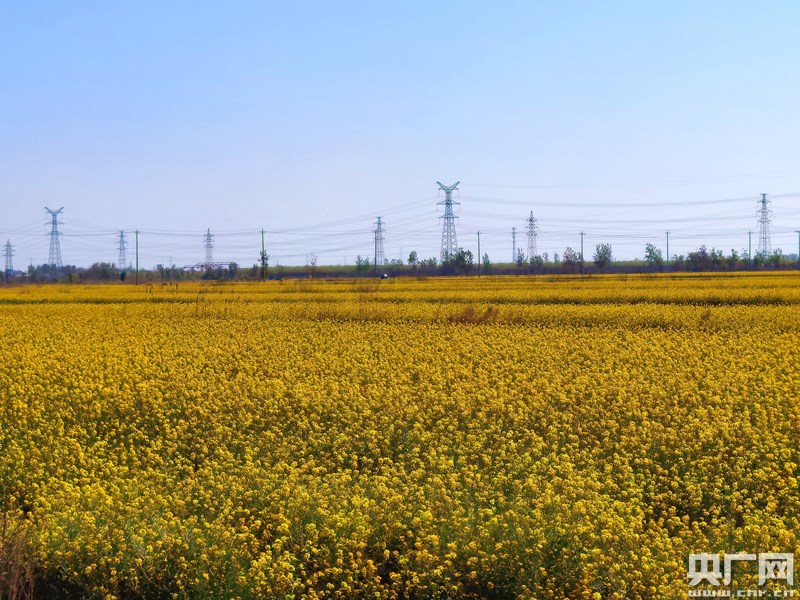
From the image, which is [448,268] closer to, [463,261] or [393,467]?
[463,261]

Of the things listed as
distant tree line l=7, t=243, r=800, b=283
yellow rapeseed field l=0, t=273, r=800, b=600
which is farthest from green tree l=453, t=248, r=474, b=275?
yellow rapeseed field l=0, t=273, r=800, b=600

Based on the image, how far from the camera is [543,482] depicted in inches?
298

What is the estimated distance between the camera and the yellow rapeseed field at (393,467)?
6.04 m

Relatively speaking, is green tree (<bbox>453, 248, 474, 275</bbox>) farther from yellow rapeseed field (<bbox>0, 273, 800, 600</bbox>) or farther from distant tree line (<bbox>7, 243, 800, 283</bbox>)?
yellow rapeseed field (<bbox>0, 273, 800, 600</bbox>)

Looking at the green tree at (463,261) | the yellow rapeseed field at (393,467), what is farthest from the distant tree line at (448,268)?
the yellow rapeseed field at (393,467)

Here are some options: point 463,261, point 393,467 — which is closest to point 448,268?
point 463,261

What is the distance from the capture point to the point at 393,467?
27.7 ft

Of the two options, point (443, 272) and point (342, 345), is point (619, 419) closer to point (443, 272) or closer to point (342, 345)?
point (342, 345)

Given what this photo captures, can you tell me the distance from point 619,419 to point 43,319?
71.7ft

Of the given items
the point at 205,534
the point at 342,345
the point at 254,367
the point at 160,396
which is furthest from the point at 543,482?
the point at 342,345

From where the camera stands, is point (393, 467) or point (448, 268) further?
point (448, 268)

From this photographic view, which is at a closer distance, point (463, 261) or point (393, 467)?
point (393, 467)

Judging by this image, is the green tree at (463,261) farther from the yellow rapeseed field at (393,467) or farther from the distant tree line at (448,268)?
the yellow rapeseed field at (393,467)

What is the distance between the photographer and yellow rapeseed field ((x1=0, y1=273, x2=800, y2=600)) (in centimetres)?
604
